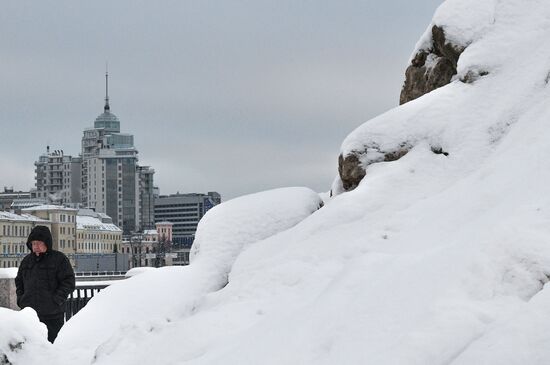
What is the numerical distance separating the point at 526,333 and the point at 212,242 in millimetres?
6403

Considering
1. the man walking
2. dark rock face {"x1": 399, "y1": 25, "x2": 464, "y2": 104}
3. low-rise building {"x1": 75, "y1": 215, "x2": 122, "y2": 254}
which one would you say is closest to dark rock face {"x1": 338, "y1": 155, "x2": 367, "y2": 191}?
dark rock face {"x1": 399, "y1": 25, "x2": 464, "y2": 104}

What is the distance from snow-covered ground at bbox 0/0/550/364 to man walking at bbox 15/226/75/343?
427mm

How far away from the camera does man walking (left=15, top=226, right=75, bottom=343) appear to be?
10.5m

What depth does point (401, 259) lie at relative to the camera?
7.57m

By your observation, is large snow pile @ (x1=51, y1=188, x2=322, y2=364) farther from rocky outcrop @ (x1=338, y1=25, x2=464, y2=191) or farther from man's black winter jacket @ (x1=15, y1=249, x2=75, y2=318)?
rocky outcrop @ (x1=338, y1=25, x2=464, y2=191)

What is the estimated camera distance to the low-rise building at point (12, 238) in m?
140

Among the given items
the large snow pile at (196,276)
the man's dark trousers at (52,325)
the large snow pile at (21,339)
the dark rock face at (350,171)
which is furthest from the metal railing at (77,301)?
the large snow pile at (21,339)

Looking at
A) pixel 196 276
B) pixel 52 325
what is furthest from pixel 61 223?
pixel 52 325

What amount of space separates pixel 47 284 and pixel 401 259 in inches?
187

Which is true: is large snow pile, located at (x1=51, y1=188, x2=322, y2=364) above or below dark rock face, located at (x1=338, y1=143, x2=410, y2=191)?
below

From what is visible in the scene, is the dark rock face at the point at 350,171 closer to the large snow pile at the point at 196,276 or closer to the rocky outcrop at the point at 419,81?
the rocky outcrop at the point at 419,81

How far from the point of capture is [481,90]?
10742 millimetres

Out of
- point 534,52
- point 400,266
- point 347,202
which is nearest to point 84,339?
point 347,202

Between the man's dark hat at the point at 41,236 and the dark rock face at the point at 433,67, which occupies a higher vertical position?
the dark rock face at the point at 433,67
